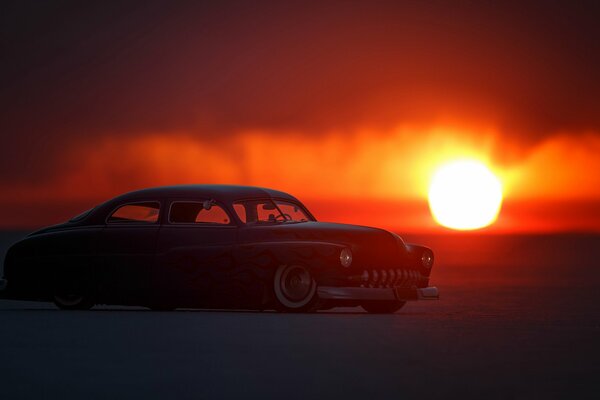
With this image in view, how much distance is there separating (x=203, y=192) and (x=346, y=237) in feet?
7.98

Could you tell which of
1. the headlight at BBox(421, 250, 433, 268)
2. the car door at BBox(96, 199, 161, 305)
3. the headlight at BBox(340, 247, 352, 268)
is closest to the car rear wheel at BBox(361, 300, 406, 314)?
the headlight at BBox(421, 250, 433, 268)

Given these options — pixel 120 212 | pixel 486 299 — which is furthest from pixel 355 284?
pixel 486 299

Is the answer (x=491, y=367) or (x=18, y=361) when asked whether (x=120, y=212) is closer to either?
(x=18, y=361)

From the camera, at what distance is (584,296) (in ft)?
68.1

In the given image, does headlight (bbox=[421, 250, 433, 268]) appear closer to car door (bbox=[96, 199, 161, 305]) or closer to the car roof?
the car roof

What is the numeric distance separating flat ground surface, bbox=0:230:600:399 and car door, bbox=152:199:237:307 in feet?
1.05

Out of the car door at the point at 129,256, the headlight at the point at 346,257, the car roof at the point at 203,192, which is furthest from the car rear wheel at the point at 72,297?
the headlight at the point at 346,257

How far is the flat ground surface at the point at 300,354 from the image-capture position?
8.25 m

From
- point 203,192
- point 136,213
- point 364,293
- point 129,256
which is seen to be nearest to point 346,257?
point 364,293

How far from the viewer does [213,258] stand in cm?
1558

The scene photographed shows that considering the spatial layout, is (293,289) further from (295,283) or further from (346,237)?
(346,237)

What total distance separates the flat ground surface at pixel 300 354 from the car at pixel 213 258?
36cm

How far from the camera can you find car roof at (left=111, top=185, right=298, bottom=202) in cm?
1634

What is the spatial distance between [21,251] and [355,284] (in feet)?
17.6
